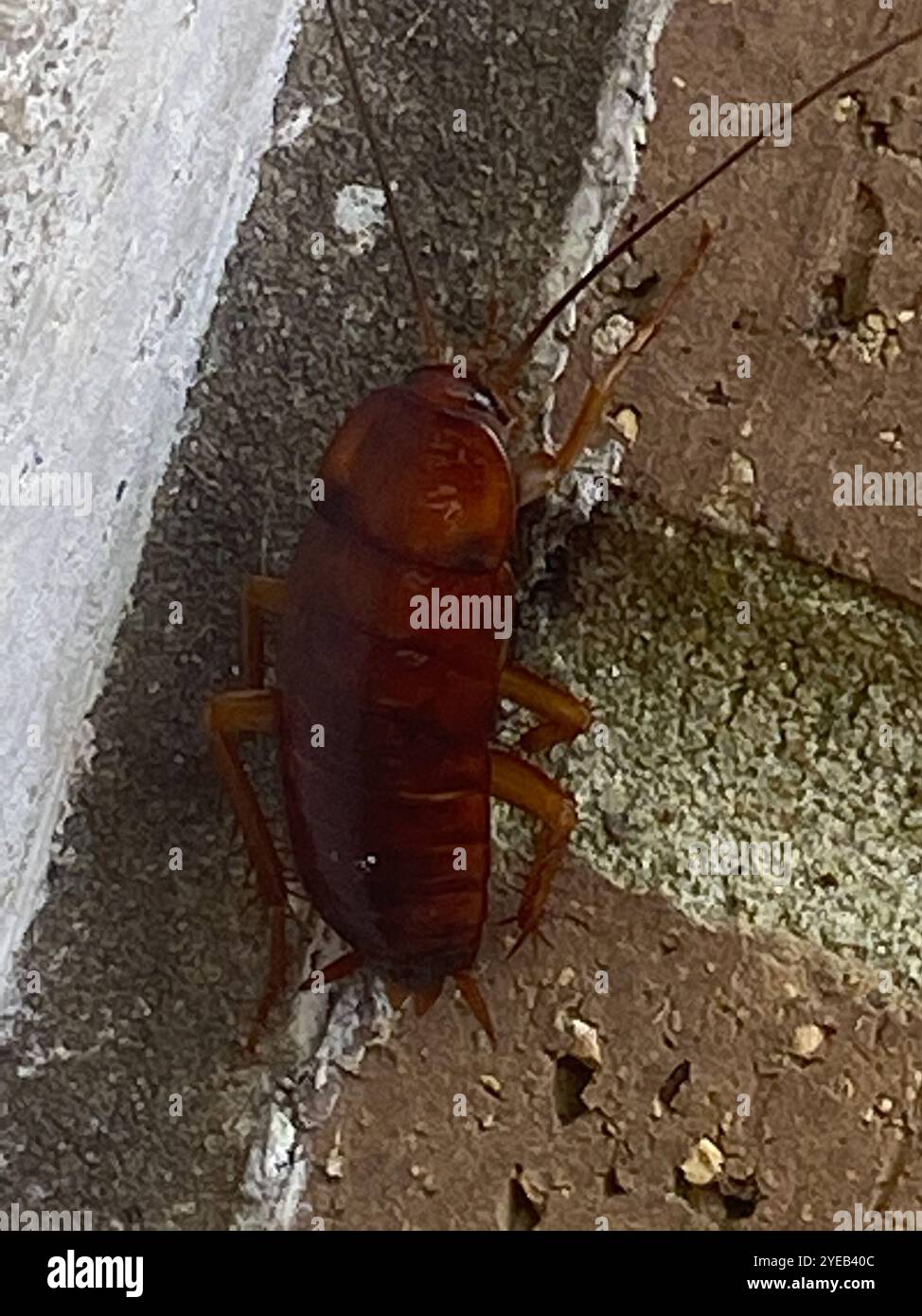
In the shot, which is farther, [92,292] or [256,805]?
[256,805]

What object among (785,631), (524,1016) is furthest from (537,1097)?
(785,631)

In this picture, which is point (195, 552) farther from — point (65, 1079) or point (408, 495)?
point (65, 1079)

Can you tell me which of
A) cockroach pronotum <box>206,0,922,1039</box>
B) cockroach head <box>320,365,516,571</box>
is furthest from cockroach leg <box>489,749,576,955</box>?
cockroach head <box>320,365,516,571</box>

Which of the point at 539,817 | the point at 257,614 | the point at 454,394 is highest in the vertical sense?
the point at 454,394

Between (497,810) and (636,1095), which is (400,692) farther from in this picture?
(636,1095)

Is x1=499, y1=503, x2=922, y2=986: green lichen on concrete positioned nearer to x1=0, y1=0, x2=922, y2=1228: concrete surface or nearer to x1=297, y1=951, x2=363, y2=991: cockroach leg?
x1=0, y1=0, x2=922, y2=1228: concrete surface

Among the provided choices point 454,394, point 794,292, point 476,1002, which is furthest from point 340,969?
point 794,292

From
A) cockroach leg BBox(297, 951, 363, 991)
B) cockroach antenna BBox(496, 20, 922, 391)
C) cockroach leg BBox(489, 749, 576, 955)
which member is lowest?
cockroach leg BBox(297, 951, 363, 991)

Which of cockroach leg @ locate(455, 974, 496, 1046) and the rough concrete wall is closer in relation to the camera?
the rough concrete wall

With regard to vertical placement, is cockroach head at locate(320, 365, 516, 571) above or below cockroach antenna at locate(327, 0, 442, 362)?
below
